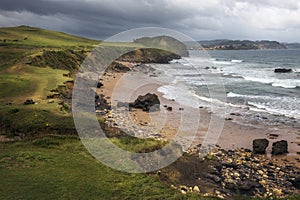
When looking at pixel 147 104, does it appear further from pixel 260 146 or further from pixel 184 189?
pixel 184 189

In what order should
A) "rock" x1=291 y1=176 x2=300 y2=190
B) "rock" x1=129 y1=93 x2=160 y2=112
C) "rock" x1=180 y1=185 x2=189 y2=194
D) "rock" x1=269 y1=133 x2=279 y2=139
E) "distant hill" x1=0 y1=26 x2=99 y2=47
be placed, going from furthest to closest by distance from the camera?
"distant hill" x1=0 y1=26 x2=99 y2=47 → "rock" x1=129 y1=93 x2=160 y2=112 → "rock" x1=269 y1=133 x2=279 y2=139 → "rock" x1=291 y1=176 x2=300 y2=190 → "rock" x1=180 y1=185 x2=189 y2=194

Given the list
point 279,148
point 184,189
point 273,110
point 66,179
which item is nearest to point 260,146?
point 279,148

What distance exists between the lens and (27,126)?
20.5 metres

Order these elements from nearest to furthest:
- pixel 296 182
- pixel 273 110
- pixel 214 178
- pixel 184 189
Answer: pixel 184 189
pixel 214 178
pixel 296 182
pixel 273 110

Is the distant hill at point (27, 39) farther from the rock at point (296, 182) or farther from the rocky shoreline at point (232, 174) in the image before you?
the rock at point (296, 182)

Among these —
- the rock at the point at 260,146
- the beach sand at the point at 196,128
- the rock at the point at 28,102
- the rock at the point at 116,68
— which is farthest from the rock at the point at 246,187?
the rock at the point at 116,68

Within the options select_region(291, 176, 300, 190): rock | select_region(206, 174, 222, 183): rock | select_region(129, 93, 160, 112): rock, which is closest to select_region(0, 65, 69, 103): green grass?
select_region(129, 93, 160, 112): rock

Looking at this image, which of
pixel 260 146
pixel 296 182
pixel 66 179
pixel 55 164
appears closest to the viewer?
pixel 66 179

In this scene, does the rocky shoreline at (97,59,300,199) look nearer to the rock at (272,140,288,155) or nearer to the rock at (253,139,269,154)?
the rock at (253,139,269,154)

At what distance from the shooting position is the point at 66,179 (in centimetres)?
1379

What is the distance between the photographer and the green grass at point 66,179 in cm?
1272

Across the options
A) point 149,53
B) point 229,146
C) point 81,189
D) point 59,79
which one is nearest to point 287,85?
point 229,146

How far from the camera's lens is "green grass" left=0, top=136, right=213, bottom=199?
12.7m

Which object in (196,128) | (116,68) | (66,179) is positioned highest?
(116,68)
